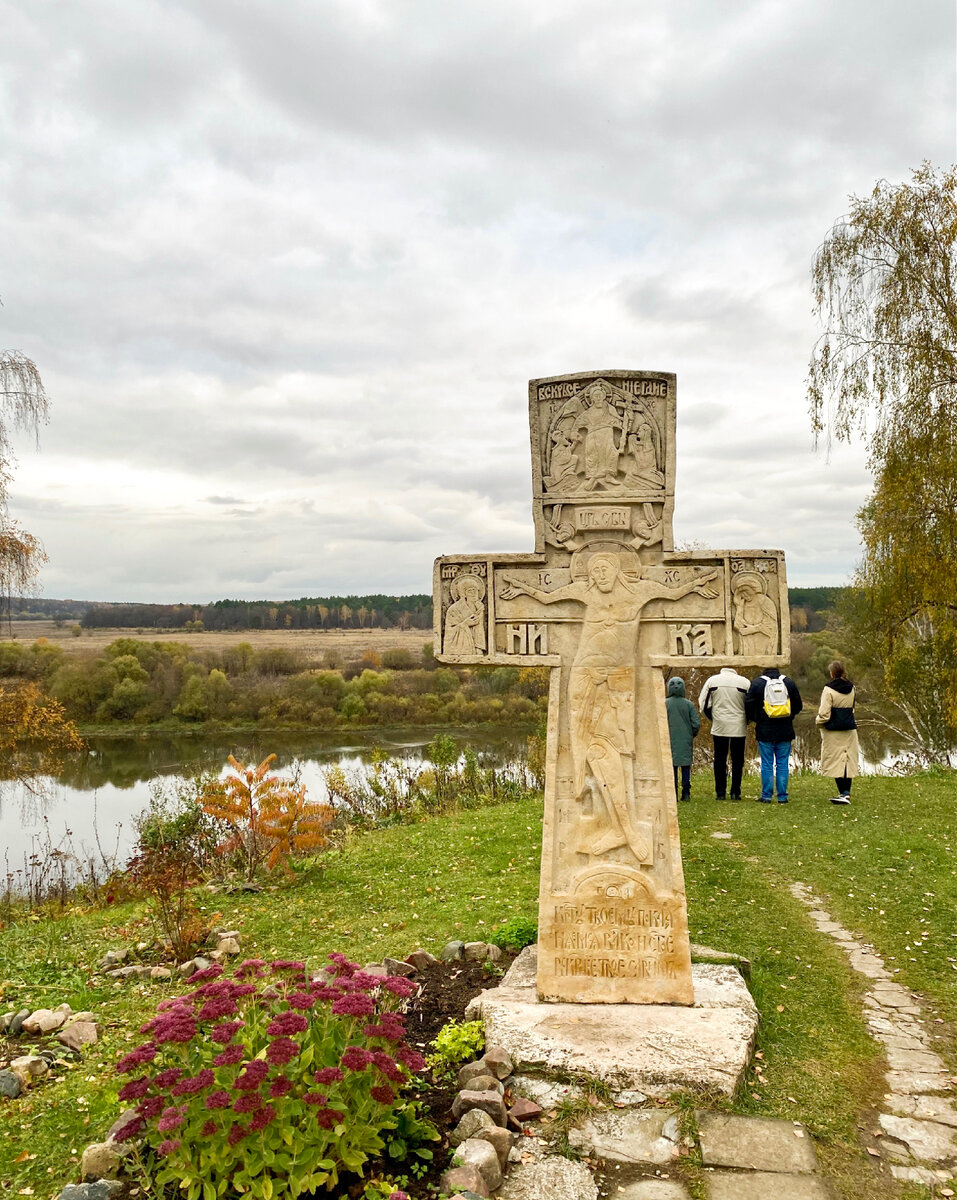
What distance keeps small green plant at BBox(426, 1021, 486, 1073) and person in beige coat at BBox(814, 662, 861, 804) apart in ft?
25.2

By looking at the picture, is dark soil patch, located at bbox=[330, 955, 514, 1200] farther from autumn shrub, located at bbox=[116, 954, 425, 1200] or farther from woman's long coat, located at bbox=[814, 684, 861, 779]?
woman's long coat, located at bbox=[814, 684, 861, 779]

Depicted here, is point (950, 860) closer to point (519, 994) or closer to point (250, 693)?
point (519, 994)

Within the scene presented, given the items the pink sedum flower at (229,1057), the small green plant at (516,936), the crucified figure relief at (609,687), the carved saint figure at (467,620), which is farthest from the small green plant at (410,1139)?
the carved saint figure at (467,620)

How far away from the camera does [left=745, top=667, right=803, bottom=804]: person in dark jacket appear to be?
10.6 m

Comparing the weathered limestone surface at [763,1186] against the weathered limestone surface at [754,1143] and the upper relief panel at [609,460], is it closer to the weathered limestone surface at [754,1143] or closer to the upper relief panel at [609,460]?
the weathered limestone surface at [754,1143]

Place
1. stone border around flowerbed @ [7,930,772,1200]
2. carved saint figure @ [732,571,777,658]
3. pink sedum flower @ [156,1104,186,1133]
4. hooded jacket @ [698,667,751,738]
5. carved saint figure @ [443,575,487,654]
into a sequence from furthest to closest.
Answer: hooded jacket @ [698,667,751,738] → carved saint figure @ [443,575,487,654] → carved saint figure @ [732,571,777,658] → stone border around flowerbed @ [7,930,772,1200] → pink sedum flower @ [156,1104,186,1133]

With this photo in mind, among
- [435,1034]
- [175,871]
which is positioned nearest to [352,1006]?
[435,1034]

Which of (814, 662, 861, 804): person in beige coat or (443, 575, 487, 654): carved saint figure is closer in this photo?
(443, 575, 487, 654): carved saint figure

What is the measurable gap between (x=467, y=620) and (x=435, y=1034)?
236cm

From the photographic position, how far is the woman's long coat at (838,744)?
33.9 feet

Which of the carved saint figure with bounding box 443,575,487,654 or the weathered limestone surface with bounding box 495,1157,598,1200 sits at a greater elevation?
the carved saint figure with bounding box 443,575,487,654

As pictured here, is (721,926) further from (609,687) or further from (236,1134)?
(236,1134)

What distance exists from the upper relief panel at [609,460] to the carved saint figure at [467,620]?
0.52 m

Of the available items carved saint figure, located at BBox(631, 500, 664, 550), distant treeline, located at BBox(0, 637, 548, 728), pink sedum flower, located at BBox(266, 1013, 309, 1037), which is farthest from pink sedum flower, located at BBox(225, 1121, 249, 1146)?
distant treeline, located at BBox(0, 637, 548, 728)
